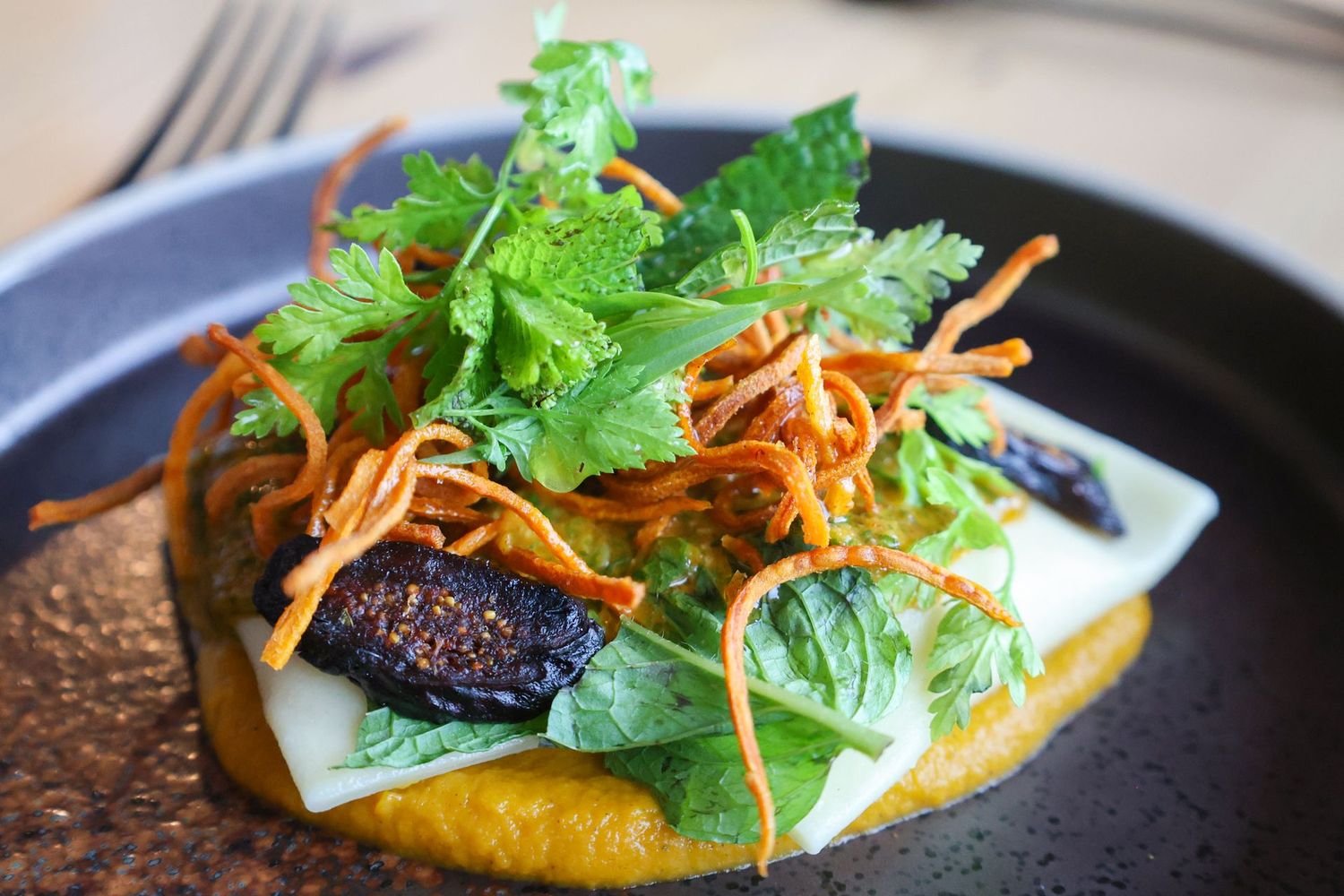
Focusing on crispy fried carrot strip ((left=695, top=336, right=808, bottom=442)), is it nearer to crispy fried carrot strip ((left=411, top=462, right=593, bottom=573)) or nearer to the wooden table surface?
crispy fried carrot strip ((left=411, top=462, right=593, bottom=573))

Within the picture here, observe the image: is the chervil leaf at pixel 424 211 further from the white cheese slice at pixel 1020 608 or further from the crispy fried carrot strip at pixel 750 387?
the white cheese slice at pixel 1020 608

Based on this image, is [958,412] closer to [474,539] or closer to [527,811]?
[474,539]

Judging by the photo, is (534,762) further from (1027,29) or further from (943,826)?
(1027,29)

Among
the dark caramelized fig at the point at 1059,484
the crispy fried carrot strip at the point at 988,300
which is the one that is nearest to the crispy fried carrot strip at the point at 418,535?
the crispy fried carrot strip at the point at 988,300

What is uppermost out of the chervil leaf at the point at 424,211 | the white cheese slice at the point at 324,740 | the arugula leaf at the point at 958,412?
the chervil leaf at the point at 424,211

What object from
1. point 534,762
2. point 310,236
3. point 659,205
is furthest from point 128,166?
point 534,762

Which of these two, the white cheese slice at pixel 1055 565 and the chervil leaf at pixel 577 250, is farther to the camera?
the white cheese slice at pixel 1055 565

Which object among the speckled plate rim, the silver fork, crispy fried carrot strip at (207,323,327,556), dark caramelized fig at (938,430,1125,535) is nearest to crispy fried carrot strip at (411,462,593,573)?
crispy fried carrot strip at (207,323,327,556)
